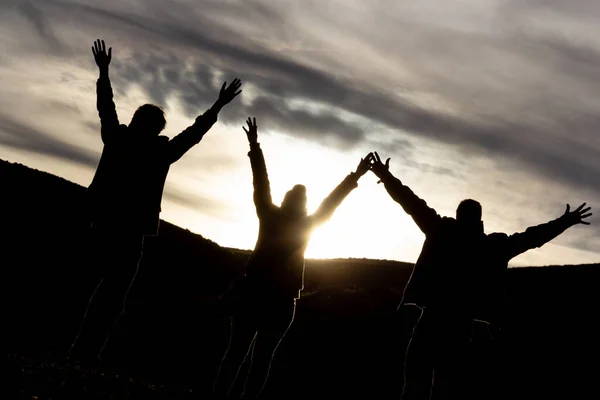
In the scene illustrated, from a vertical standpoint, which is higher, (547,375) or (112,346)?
(547,375)

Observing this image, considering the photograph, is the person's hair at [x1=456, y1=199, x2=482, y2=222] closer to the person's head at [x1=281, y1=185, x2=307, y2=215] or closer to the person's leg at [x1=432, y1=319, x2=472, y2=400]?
the person's leg at [x1=432, y1=319, x2=472, y2=400]

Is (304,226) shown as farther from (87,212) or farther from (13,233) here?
(13,233)

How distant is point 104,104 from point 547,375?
42.1 feet

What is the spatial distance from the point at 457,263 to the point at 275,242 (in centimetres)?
222

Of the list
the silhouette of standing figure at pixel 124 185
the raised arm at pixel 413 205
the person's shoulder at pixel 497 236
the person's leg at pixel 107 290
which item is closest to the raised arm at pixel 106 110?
the silhouette of standing figure at pixel 124 185

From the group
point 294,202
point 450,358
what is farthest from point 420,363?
point 294,202

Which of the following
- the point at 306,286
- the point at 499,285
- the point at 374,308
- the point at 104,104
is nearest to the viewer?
the point at 104,104

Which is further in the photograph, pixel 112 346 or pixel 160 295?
pixel 160 295

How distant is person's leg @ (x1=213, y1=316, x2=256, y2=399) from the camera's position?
632 centimetres

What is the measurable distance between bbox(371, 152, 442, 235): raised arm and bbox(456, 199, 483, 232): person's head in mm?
255

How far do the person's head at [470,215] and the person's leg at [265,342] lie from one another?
2235 millimetres

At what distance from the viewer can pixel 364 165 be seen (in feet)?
24.8

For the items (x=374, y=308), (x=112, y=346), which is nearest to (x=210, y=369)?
(x=112, y=346)

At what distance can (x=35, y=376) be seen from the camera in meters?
4.59
